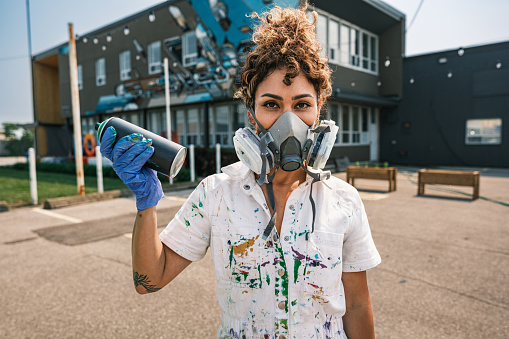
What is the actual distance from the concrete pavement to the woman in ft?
5.92

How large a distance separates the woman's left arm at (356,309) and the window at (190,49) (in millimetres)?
18753

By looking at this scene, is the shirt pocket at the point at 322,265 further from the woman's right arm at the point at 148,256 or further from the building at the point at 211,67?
the building at the point at 211,67

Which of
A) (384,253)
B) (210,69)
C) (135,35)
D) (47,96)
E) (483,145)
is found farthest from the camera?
(47,96)

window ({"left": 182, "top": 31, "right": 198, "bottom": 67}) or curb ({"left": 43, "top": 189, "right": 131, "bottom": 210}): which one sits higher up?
window ({"left": 182, "top": 31, "right": 198, "bottom": 67})

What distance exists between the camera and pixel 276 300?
142 centimetres

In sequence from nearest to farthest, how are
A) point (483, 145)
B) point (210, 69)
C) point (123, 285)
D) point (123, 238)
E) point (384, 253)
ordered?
1. point (123, 285)
2. point (384, 253)
3. point (123, 238)
4. point (210, 69)
5. point (483, 145)

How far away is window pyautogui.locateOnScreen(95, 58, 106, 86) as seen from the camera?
25.1 m

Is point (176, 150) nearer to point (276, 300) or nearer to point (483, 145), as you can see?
point (276, 300)

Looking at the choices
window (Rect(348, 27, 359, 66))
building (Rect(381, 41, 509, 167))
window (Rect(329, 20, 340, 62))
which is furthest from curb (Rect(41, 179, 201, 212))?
building (Rect(381, 41, 509, 167))

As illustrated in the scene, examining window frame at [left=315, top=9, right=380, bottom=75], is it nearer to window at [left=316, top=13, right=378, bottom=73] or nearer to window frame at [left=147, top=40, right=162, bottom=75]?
window at [left=316, top=13, right=378, bottom=73]

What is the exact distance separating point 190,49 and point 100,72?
993 centimetres

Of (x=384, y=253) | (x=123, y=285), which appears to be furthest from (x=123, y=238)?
(x=384, y=253)

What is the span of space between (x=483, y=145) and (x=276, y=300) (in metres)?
23.1

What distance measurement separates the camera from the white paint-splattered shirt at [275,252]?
1421 mm
